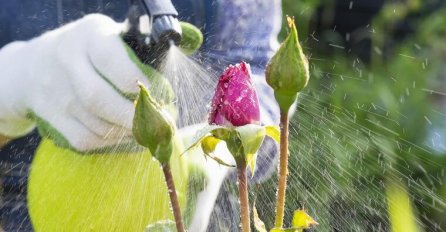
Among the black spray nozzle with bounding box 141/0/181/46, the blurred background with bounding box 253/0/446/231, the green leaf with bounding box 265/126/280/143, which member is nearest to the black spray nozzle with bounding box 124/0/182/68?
the black spray nozzle with bounding box 141/0/181/46

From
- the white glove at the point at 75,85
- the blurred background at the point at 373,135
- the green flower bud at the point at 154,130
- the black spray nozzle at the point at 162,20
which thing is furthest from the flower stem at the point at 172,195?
the blurred background at the point at 373,135

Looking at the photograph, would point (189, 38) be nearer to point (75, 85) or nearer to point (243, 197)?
point (75, 85)

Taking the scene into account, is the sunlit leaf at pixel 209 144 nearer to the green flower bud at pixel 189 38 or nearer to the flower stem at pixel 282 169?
the flower stem at pixel 282 169

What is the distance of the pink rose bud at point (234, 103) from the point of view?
45cm

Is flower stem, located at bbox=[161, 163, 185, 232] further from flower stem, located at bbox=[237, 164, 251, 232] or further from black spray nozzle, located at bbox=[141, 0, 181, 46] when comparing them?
black spray nozzle, located at bbox=[141, 0, 181, 46]

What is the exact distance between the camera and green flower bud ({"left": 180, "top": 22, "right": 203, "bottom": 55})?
96 cm

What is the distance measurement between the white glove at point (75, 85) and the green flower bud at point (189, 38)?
63 mm

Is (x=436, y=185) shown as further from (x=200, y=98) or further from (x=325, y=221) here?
(x=200, y=98)

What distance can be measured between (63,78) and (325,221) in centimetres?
45

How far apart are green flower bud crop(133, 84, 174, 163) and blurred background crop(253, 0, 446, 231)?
848 mm

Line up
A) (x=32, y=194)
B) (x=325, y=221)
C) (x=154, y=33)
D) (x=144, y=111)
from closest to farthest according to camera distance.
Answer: (x=144, y=111) < (x=154, y=33) < (x=32, y=194) < (x=325, y=221)

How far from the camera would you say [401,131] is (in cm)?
144

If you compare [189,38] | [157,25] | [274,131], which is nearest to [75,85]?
[189,38]

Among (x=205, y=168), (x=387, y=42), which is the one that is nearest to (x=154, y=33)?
(x=205, y=168)
